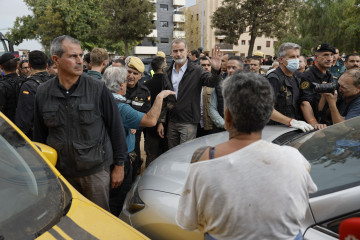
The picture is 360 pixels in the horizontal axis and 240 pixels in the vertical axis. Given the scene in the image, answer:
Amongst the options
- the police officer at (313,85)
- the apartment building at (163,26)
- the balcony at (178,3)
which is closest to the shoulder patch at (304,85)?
the police officer at (313,85)

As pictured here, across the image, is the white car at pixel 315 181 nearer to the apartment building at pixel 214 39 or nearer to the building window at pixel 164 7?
the apartment building at pixel 214 39

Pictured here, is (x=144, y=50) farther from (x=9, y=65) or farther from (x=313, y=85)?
(x=313, y=85)

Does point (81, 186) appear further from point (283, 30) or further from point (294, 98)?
point (283, 30)

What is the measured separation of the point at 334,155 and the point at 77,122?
1790mm

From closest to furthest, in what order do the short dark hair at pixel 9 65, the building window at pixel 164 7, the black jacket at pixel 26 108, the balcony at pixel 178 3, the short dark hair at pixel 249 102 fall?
the short dark hair at pixel 249 102, the black jacket at pixel 26 108, the short dark hair at pixel 9 65, the building window at pixel 164 7, the balcony at pixel 178 3

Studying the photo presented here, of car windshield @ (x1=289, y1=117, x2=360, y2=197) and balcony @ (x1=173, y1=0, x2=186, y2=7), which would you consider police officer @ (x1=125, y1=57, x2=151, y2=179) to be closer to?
car windshield @ (x1=289, y1=117, x2=360, y2=197)

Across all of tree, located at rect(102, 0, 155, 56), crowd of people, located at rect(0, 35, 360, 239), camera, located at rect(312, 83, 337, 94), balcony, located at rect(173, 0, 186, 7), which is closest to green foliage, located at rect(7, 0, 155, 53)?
tree, located at rect(102, 0, 155, 56)

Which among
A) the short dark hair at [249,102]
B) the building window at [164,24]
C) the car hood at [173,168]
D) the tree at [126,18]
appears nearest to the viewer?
the short dark hair at [249,102]

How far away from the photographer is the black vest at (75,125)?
2.32 m

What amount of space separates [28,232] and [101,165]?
3.42 ft

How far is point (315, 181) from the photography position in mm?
1733

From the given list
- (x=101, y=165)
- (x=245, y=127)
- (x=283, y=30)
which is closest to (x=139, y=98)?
(x=101, y=165)

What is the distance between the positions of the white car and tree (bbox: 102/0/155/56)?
18829 mm

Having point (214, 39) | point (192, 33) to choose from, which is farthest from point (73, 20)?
point (214, 39)
